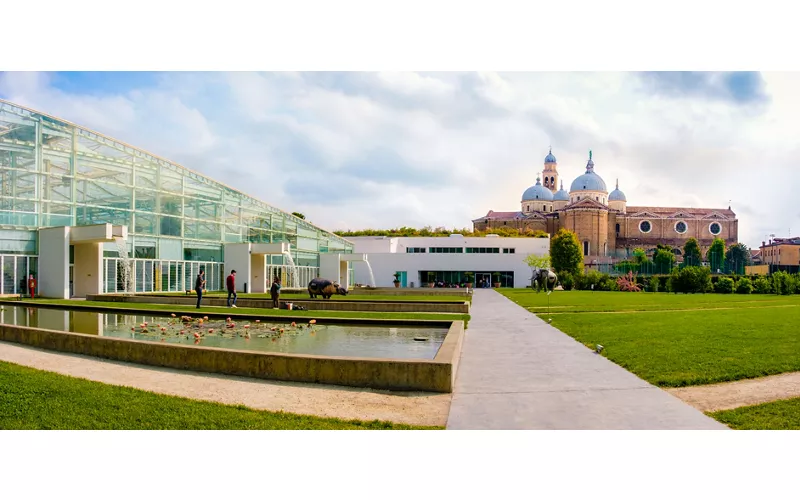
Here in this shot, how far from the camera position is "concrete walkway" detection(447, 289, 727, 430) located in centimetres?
650

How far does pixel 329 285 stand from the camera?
2552 cm

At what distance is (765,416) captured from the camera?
667 cm

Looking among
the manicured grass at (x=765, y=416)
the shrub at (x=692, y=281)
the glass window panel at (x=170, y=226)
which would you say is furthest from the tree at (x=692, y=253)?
the manicured grass at (x=765, y=416)

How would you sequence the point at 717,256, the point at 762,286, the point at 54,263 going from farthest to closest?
the point at 717,256 < the point at 762,286 < the point at 54,263

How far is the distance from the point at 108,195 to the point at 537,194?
11111cm

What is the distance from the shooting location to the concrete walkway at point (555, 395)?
6496 millimetres

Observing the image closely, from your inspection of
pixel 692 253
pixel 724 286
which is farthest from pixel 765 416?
pixel 692 253

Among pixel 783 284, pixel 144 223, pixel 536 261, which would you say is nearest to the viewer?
pixel 144 223

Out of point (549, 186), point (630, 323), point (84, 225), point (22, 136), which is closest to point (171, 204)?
point (84, 225)

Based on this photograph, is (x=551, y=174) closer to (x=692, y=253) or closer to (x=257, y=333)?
(x=692, y=253)

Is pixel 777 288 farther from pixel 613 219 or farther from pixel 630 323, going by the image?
pixel 613 219

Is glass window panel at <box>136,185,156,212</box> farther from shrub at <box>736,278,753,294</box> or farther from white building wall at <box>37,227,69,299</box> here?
shrub at <box>736,278,753,294</box>

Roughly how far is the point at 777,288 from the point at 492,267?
29.4 meters

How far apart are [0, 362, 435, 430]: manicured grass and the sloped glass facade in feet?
68.0
